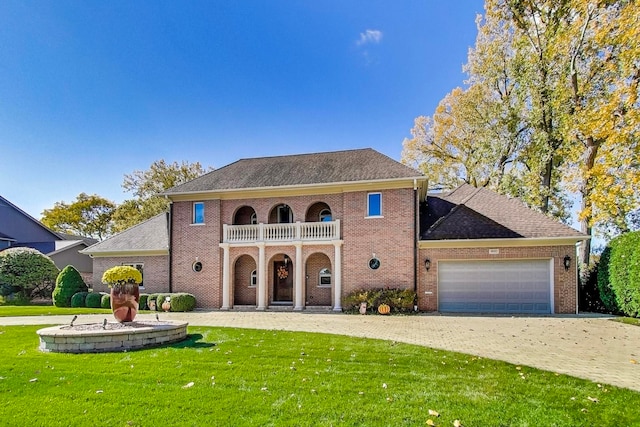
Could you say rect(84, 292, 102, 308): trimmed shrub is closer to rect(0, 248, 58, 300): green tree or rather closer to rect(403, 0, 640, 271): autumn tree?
rect(0, 248, 58, 300): green tree

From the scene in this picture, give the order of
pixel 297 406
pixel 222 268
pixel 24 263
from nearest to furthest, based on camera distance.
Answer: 1. pixel 297 406
2. pixel 222 268
3. pixel 24 263

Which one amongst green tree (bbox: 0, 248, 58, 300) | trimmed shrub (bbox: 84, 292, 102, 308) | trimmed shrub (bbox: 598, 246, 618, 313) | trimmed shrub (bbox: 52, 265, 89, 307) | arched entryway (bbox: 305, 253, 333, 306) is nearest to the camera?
trimmed shrub (bbox: 598, 246, 618, 313)

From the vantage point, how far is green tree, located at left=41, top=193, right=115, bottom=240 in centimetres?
4928

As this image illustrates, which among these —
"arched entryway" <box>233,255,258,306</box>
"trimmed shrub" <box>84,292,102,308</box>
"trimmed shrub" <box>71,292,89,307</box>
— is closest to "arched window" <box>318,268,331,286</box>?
"arched entryway" <box>233,255,258,306</box>

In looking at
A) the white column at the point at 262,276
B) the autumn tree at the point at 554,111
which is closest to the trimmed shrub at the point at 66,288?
the white column at the point at 262,276

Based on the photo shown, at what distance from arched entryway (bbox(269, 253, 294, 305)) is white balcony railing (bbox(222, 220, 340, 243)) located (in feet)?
6.44

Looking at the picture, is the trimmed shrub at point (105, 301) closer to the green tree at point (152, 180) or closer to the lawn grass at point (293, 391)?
the lawn grass at point (293, 391)

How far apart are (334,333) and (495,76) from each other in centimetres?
2357

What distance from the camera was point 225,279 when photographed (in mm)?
20016

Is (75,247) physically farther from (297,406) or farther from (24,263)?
(297,406)

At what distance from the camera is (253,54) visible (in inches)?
698

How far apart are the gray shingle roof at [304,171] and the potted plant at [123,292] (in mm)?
9471

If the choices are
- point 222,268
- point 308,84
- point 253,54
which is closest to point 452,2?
point 308,84

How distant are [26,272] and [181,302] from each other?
41.5 ft
